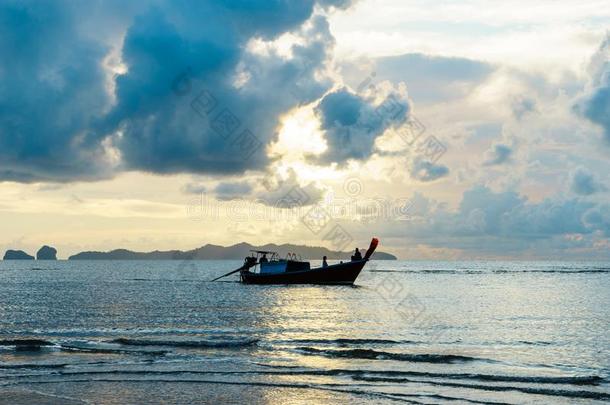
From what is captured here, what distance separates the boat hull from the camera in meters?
110

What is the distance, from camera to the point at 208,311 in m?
69.8

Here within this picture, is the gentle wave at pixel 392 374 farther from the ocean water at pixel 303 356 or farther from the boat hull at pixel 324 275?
the boat hull at pixel 324 275

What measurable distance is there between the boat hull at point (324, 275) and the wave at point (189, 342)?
6437cm

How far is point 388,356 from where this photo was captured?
123 feet

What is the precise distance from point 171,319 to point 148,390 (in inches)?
1368

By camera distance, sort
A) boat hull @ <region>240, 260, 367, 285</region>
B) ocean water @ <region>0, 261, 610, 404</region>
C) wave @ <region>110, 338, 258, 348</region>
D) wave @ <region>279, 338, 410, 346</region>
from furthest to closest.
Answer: boat hull @ <region>240, 260, 367, 285</region>
wave @ <region>279, 338, 410, 346</region>
wave @ <region>110, 338, 258, 348</region>
ocean water @ <region>0, 261, 610, 404</region>

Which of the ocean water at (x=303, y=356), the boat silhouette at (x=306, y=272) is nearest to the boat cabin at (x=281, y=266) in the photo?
the boat silhouette at (x=306, y=272)

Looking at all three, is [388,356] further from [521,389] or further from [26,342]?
[26,342]

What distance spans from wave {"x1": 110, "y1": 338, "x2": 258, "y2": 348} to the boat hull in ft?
211

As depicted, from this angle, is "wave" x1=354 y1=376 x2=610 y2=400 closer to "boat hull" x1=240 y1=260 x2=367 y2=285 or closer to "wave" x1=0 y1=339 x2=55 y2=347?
"wave" x1=0 y1=339 x2=55 y2=347

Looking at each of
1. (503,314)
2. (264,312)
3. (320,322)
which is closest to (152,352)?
(320,322)

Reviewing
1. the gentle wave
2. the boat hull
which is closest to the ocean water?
the gentle wave

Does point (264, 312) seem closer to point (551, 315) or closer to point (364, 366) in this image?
point (551, 315)

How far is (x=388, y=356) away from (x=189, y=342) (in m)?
13.7
